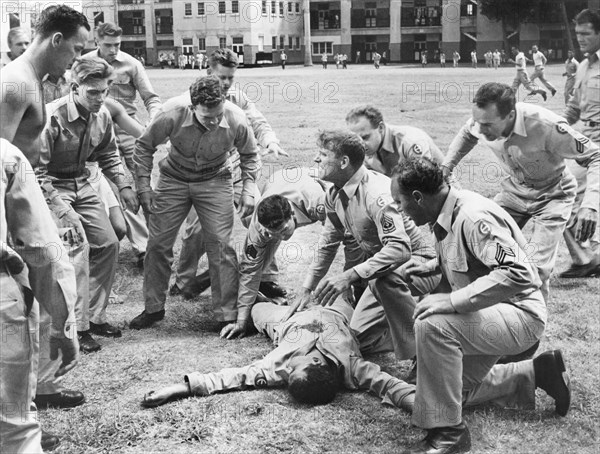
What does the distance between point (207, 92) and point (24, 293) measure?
125 inches

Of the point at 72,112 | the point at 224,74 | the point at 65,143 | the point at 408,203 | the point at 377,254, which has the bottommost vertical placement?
the point at 377,254

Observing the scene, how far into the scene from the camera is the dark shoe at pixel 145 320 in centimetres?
685

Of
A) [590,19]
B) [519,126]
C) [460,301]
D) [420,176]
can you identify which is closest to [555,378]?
[460,301]

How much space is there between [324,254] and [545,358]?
1811 millimetres

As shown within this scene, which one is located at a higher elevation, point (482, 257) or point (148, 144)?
point (148, 144)

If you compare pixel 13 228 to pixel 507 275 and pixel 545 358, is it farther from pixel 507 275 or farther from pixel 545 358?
pixel 545 358

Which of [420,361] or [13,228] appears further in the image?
[420,361]

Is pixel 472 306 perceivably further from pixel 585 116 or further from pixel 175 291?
pixel 585 116

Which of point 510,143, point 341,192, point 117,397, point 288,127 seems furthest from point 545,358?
point 288,127

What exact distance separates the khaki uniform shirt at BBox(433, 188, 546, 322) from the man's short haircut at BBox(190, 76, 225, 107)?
7.74 feet

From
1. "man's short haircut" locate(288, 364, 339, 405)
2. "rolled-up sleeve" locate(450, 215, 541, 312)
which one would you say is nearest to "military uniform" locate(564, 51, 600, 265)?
"rolled-up sleeve" locate(450, 215, 541, 312)

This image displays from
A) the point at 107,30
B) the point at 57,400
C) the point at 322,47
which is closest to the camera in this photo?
the point at 57,400

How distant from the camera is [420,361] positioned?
4.54 metres

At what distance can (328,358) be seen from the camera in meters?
5.29
